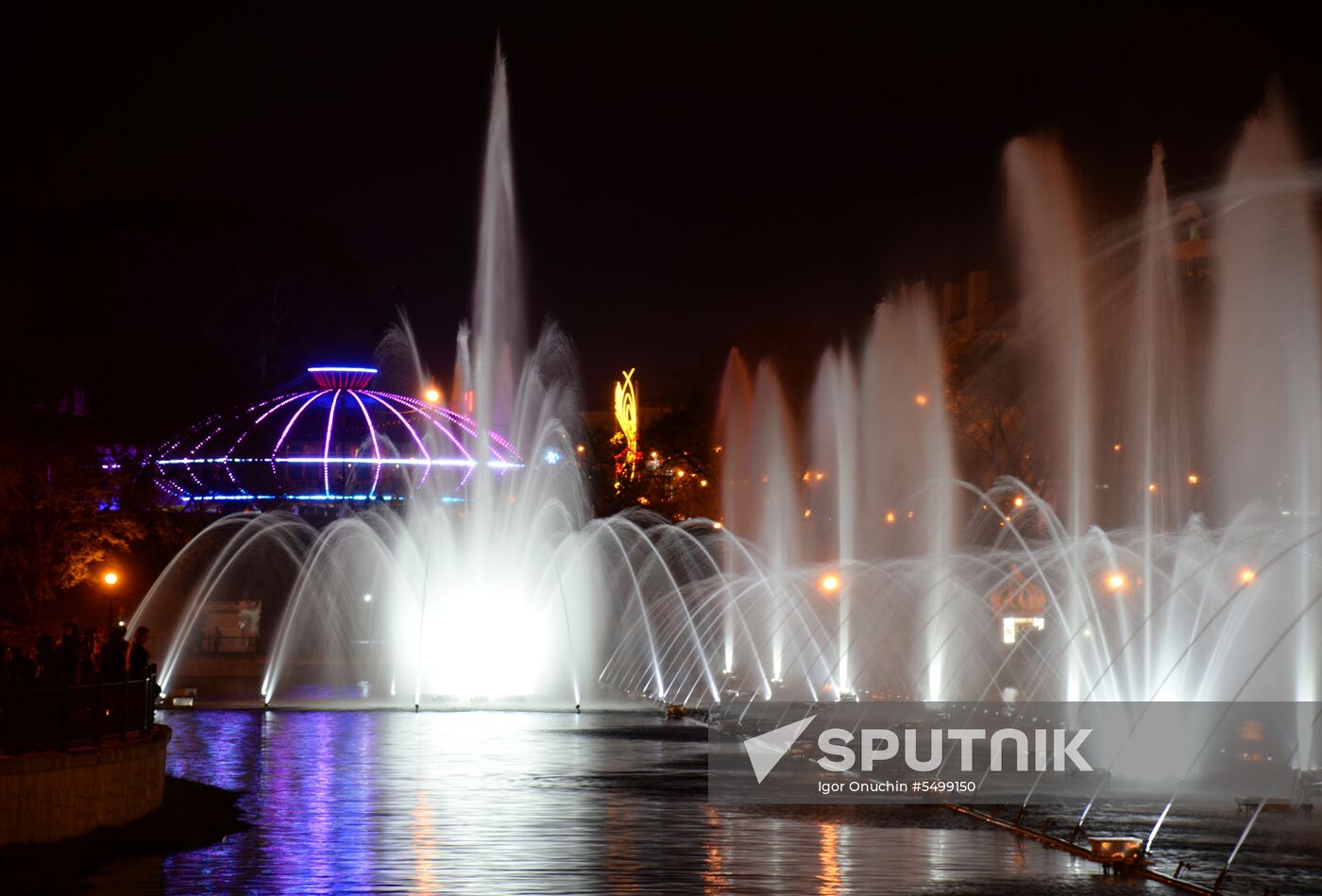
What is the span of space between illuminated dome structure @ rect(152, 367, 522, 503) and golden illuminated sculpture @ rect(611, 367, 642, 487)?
27.9ft

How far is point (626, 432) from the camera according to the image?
98.4 meters

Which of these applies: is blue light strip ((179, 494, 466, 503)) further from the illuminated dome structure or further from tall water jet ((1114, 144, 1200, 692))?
tall water jet ((1114, 144, 1200, 692))

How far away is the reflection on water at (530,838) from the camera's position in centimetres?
1753

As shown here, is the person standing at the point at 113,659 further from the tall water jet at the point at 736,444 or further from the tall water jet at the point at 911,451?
the tall water jet at the point at 736,444

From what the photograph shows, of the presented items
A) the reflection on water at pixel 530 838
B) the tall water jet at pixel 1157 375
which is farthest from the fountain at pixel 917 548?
the reflection on water at pixel 530 838

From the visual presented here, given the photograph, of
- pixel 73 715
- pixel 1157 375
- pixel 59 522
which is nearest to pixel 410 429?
pixel 59 522

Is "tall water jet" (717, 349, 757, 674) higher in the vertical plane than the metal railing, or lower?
higher

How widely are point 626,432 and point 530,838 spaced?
3076 inches

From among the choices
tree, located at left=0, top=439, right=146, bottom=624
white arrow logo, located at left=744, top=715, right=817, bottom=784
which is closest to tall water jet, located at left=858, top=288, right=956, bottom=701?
white arrow logo, located at left=744, top=715, right=817, bottom=784

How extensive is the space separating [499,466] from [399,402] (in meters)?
8.33

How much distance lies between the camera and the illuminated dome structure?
2749 inches

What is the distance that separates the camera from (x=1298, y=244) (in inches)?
1629

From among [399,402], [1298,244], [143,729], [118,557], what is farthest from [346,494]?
[143,729]

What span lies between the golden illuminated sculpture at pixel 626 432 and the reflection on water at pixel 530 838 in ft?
161
